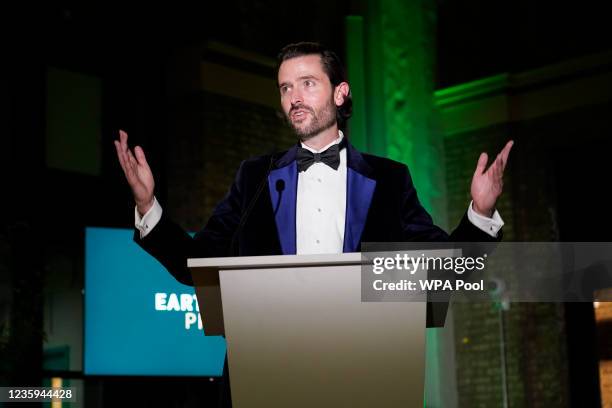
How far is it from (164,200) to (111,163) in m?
0.51

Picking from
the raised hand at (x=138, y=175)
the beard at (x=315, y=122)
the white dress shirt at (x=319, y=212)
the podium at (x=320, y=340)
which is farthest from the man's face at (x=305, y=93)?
the podium at (x=320, y=340)

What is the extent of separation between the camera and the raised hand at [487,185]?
2.07 m

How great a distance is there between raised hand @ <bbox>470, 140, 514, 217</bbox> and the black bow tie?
417 millimetres

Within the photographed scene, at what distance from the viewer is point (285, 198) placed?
2.32 meters

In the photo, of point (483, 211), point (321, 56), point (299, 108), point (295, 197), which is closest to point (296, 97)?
point (299, 108)

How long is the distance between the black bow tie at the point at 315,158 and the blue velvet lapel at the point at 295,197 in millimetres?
18

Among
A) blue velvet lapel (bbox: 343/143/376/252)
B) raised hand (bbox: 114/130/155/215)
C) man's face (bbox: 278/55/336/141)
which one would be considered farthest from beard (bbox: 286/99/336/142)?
raised hand (bbox: 114/130/155/215)

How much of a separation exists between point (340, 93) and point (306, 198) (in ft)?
0.99

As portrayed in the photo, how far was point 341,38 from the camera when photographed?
752 centimetres

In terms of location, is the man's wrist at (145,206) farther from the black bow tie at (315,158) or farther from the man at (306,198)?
the black bow tie at (315,158)

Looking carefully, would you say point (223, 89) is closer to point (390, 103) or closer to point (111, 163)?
point (111, 163)

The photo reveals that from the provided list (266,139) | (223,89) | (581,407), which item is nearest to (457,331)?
(581,407)

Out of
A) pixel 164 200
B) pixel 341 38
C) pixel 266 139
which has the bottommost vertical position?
pixel 164 200

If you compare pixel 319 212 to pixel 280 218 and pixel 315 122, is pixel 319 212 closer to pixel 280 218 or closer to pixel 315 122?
pixel 280 218
